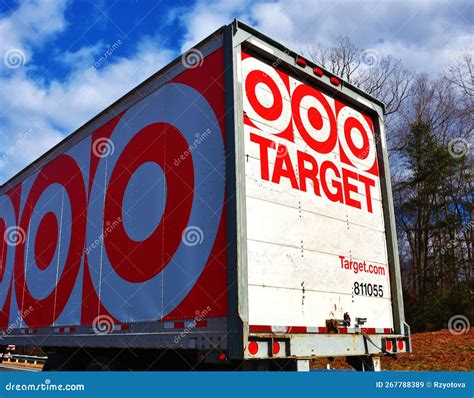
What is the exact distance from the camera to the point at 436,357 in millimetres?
12312

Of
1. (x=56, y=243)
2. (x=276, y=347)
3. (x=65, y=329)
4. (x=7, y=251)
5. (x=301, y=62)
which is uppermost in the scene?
(x=301, y=62)

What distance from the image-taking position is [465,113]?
84.0 ft

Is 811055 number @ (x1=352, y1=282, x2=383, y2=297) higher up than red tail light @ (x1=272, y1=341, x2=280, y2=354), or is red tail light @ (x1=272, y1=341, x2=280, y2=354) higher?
811055 number @ (x1=352, y1=282, x2=383, y2=297)

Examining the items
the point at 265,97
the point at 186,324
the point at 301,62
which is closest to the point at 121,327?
the point at 186,324

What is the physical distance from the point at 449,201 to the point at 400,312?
23348 mm

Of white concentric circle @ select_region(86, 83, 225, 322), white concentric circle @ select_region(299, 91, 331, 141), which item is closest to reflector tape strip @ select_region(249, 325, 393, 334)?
white concentric circle @ select_region(86, 83, 225, 322)

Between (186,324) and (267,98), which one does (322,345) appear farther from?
(267,98)

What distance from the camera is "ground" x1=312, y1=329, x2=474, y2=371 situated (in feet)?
37.5

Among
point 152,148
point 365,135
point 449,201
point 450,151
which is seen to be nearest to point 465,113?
point 450,151

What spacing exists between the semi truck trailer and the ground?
609cm

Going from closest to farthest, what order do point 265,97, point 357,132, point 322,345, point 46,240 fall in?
point 322,345 < point 265,97 < point 357,132 < point 46,240

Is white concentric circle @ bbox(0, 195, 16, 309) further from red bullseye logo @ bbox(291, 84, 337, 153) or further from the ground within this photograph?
the ground

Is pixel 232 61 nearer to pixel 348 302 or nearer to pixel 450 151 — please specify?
pixel 348 302

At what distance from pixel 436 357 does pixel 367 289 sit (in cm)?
823
